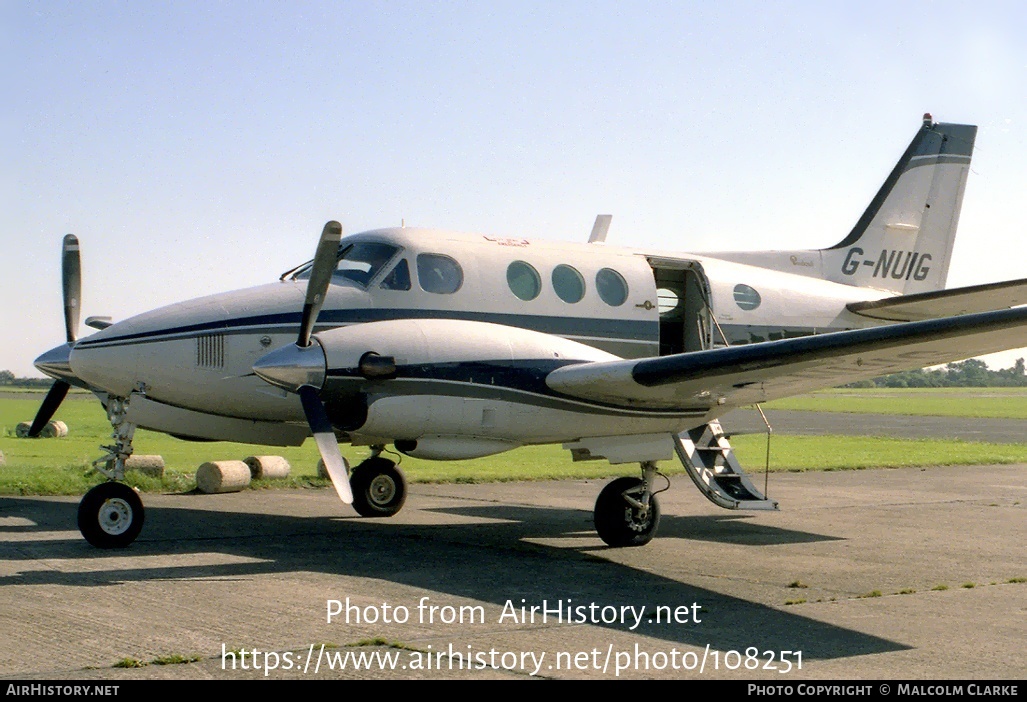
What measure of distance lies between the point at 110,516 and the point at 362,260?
398 cm

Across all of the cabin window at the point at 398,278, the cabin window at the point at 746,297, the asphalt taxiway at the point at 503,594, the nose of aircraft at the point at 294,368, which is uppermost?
the cabin window at the point at 746,297

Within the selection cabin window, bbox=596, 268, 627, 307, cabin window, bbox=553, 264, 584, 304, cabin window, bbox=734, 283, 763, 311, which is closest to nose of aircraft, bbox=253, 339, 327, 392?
cabin window, bbox=553, 264, 584, 304

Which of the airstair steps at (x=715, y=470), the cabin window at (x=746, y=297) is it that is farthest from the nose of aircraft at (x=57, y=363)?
the cabin window at (x=746, y=297)

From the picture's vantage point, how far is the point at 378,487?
14.9m

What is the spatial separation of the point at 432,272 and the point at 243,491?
6.71m

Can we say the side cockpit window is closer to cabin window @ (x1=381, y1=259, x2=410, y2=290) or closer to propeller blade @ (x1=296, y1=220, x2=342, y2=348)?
cabin window @ (x1=381, y1=259, x2=410, y2=290)

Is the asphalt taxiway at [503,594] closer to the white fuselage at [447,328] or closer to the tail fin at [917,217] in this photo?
the white fuselage at [447,328]

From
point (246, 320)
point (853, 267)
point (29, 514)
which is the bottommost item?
point (29, 514)

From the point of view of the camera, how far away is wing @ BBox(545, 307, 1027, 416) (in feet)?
A: 30.5

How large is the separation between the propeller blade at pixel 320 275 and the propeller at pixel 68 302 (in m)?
3.24

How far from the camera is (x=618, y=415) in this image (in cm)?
1215

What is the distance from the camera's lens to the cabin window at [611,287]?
13.6 metres
